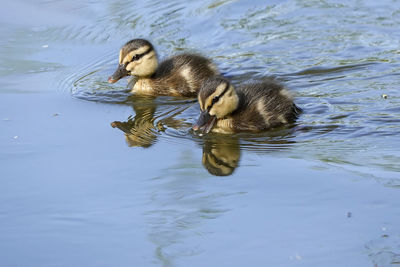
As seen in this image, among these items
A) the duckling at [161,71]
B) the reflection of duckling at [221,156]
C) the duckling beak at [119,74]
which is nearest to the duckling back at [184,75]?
the duckling at [161,71]

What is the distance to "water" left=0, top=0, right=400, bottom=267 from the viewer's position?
3227mm

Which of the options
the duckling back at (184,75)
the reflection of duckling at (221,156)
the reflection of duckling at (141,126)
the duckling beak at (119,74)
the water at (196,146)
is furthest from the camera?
the duckling beak at (119,74)

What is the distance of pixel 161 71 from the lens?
6.28 metres

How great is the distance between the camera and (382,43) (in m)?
6.65

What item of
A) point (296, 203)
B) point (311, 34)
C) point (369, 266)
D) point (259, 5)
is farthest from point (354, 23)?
point (369, 266)

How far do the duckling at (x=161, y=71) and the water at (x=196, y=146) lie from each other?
16 centimetres

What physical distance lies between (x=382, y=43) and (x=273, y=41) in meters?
1.01

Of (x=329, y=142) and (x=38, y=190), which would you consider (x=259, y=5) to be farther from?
(x=38, y=190)

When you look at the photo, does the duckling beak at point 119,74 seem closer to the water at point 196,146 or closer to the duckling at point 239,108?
the water at point 196,146

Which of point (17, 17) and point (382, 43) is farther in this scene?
point (17, 17)

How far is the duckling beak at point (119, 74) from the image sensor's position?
20.3 feet

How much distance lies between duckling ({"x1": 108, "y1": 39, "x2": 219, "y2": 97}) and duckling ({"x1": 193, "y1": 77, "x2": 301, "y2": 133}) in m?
0.88

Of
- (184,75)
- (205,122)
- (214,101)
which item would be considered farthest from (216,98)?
(184,75)

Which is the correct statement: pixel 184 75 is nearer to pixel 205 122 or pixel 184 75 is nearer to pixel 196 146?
pixel 205 122
